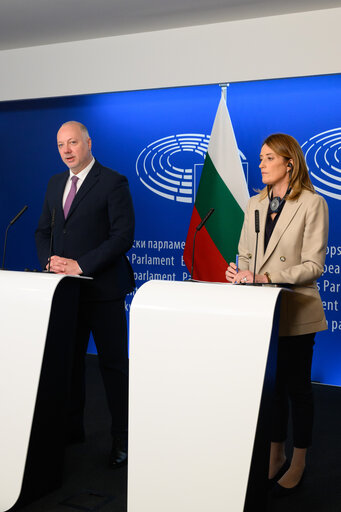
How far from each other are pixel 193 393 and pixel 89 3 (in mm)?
3442

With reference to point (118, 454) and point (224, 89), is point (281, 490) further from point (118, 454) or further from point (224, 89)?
point (224, 89)

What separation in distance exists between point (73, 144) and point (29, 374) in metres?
1.23

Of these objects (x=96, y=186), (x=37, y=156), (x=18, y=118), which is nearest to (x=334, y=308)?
(x=96, y=186)

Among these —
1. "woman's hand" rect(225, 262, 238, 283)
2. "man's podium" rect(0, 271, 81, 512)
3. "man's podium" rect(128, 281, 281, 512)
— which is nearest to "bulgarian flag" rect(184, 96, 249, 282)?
"woman's hand" rect(225, 262, 238, 283)

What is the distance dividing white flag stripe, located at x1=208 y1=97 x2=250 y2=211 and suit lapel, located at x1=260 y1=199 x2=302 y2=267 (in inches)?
86.5

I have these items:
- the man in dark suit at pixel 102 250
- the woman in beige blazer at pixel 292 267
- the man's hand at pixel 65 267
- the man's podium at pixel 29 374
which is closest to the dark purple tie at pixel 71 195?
the man in dark suit at pixel 102 250

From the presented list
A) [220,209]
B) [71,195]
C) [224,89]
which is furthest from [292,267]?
[224,89]

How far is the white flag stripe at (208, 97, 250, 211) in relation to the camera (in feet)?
16.0

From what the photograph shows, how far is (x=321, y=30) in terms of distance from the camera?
4.49 metres

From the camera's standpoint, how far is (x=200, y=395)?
6.77ft

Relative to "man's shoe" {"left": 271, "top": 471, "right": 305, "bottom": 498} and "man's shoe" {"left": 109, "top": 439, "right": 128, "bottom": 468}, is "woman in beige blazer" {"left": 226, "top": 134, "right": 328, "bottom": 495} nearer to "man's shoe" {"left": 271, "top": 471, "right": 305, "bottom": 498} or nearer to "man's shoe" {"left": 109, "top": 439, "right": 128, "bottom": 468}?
"man's shoe" {"left": 271, "top": 471, "right": 305, "bottom": 498}

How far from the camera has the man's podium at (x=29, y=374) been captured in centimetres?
246

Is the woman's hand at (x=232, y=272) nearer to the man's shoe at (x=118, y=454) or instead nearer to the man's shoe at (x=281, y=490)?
the man's shoe at (x=281, y=490)

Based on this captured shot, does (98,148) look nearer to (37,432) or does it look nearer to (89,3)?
(89,3)
